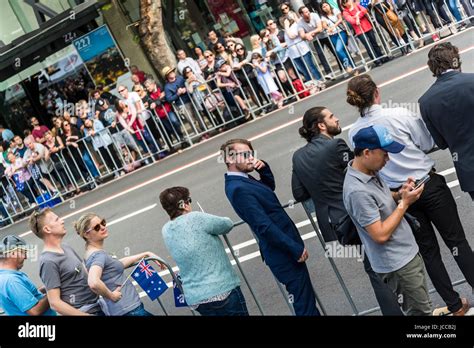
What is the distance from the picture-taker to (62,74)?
25328 millimetres

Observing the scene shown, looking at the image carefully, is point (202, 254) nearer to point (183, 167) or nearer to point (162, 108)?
point (183, 167)

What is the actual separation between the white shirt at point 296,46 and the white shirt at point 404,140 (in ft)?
37.6

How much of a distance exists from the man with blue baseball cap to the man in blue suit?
0.93 meters

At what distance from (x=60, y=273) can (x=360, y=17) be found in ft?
39.6

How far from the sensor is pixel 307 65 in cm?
1806

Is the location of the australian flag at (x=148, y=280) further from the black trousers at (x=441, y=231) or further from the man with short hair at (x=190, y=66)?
the man with short hair at (x=190, y=66)

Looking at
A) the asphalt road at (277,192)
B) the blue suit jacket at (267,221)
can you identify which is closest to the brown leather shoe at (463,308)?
the asphalt road at (277,192)

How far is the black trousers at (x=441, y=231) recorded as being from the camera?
6.53m

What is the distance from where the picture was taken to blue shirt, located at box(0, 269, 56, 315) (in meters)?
6.73

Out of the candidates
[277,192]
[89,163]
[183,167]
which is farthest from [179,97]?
[277,192]

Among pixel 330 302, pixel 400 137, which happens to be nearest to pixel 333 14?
pixel 330 302

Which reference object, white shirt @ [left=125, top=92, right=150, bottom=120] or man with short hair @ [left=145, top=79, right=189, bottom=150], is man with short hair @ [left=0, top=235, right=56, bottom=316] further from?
white shirt @ [left=125, top=92, right=150, bottom=120]

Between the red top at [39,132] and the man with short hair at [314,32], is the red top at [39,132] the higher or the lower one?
the higher one
